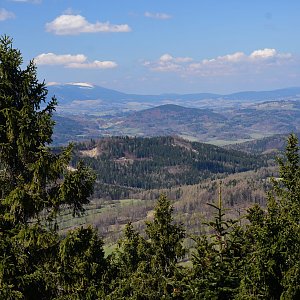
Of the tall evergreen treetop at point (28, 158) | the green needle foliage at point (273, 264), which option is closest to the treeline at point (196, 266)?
the green needle foliage at point (273, 264)

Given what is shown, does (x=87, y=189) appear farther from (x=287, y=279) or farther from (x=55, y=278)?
(x=287, y=279)

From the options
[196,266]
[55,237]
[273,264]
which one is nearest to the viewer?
[273,264]

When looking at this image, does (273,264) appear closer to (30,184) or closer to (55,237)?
(55,237)

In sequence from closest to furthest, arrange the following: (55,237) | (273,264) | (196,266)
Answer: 1. (273,264)
2. (196,266)
3. (55,237)

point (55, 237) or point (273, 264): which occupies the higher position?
point (55, 237)

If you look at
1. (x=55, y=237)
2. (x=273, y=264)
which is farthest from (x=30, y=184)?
(x=273, y=264)

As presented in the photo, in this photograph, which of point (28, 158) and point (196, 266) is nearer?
point (196, 266)

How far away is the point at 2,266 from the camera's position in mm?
14867

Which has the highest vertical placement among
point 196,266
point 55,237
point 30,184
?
point 30,184

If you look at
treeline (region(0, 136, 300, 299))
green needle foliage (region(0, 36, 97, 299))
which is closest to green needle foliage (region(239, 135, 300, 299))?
treeline (region(0, 136, 300, 299))

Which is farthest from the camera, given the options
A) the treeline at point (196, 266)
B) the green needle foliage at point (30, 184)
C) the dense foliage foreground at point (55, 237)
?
the green needle foliage at point (30, 184)

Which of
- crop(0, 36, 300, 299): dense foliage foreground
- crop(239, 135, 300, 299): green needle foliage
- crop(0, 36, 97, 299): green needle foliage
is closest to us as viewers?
crop(239, 135, 300, 299): green needle foliage

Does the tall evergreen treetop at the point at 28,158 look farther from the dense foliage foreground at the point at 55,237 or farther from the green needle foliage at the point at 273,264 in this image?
the green needle foliage at the point at 273,264

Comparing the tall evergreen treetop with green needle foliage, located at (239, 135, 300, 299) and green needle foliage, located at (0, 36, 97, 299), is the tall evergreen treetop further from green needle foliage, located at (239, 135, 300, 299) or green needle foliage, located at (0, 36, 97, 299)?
green needle foliage, located at (239, 135, 300, 299)
